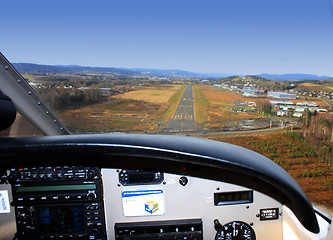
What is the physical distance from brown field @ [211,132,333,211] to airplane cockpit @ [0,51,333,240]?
241 millimetres

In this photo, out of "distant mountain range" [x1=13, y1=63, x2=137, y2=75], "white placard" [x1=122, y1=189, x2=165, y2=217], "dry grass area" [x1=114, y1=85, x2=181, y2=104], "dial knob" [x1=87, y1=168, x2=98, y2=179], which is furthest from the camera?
"dry grass area" [x1=114, y1=85, x2=181, y2=104]

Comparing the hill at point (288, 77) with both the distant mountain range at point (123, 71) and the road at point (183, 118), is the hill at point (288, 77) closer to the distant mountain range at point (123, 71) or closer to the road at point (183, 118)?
the distant mountain range at point (123, 71)

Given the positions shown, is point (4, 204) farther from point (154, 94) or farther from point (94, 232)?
point (154, 94)

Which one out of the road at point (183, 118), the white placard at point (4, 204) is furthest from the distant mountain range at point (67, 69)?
the white placard at point (4, 204)

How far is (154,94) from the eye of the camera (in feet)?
8.05

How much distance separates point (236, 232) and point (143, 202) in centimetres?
75

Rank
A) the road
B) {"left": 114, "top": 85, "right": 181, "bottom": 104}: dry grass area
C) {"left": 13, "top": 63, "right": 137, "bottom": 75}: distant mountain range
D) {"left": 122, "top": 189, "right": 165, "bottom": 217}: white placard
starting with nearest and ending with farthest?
{"left": 122, "top": 189, "right": 165, "bottom": 217}: white placard < {"left": 13, "top": 63, "right": 137, "bottom": 75}: distant mountain range < the road < {"left": 114, "top": 85, "right": 181, "bottom": 104}: dry grass area

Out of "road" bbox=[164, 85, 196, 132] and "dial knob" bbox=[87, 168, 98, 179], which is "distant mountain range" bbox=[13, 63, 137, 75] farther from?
"dial knob" bbox=[87, 168, 98, 179]

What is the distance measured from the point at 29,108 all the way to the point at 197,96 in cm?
161

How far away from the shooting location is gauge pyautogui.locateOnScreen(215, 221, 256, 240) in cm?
179

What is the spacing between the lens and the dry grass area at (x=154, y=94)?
2.34m

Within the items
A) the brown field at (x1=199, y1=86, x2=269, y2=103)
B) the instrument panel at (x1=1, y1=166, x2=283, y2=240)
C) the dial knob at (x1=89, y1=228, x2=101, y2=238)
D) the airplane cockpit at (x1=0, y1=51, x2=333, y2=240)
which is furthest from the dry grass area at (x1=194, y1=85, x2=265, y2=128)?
the dial knob at (x1=89, y1=228, x2=101, y2=238)

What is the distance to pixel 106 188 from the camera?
5.81 ft

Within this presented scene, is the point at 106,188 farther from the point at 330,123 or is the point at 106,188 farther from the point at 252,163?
the point at 330,123
